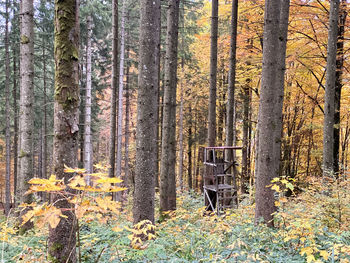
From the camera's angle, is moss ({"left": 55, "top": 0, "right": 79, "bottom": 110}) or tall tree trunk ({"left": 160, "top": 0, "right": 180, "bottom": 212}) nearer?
moss ({"left": 55, "top": 0, "right": 79, "bottom": 110})

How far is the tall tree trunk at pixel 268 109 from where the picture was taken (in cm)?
484

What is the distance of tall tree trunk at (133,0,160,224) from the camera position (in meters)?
4.10

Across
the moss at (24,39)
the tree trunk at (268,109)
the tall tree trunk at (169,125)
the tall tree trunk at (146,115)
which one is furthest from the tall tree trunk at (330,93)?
the moss at (24,39)

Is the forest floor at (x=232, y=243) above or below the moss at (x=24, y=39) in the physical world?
below

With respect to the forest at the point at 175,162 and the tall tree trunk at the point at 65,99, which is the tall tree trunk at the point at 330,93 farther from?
the tall tree trunk at the point at 65,99

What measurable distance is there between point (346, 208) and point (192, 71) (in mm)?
13858

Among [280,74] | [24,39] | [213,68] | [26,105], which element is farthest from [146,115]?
[213,68]

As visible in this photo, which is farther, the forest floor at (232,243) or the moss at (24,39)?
the moss at (24,39)

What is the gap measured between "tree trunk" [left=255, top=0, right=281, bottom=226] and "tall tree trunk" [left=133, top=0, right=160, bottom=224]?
2254mm

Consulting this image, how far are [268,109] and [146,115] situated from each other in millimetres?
2469

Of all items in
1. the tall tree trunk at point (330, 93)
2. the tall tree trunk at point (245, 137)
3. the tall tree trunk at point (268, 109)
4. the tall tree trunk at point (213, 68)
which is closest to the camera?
the tall tree trunk at point (268, 109)

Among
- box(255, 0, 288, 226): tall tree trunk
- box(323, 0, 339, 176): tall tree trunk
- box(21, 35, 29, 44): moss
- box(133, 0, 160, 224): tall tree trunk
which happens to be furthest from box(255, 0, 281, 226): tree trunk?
box(21, 35, 29, 44): moss

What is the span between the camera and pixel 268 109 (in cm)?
487

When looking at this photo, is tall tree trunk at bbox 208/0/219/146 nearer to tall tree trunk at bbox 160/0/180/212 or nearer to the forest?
the forest
